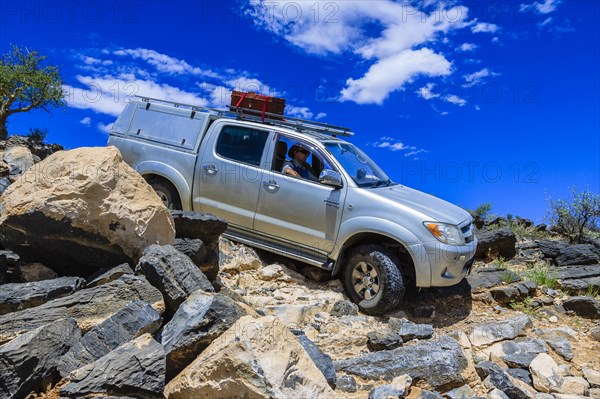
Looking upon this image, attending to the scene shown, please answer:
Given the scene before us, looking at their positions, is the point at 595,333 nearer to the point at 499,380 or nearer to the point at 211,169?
the point at 499,380

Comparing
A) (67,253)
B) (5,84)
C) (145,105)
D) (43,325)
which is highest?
(5,84)

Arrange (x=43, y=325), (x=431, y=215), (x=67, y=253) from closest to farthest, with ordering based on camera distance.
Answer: (x=43, y=325) < (x=67, y=253) < (x=431, y=215)

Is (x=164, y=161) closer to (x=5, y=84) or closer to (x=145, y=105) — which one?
(x=145, y=105)

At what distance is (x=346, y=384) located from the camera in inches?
164

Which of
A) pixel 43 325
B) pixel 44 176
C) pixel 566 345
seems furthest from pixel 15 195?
pixel 566 345

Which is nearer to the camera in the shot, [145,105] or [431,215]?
[431,215]

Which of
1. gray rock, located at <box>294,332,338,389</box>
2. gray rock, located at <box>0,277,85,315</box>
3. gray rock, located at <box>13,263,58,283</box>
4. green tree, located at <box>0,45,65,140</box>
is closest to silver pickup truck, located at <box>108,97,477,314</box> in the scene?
gray rock, located at <box>294,332,338,389</box>

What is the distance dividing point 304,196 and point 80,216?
3336 mm

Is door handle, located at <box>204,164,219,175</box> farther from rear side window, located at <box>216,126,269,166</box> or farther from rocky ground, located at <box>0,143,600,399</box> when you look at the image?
rocky ground, located at <box>0,143,600,399</box>

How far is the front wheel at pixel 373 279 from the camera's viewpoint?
22.1ft

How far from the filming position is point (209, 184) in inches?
321

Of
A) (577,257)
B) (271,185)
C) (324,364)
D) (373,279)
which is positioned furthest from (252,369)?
(577,257)

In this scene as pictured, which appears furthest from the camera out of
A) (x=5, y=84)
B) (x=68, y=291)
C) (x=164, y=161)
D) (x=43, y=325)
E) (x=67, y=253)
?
(x=5, y=84)

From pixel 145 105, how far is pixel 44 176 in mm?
3858
